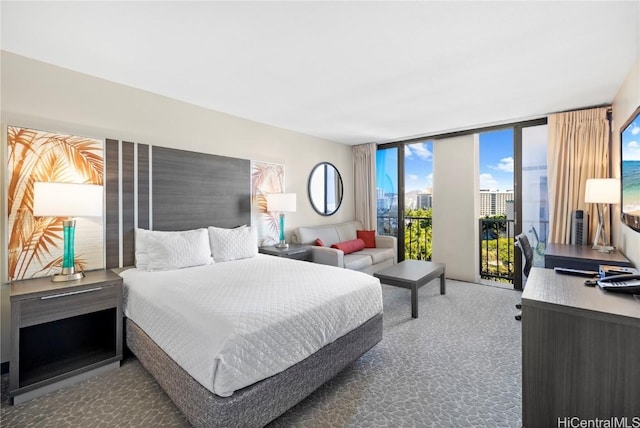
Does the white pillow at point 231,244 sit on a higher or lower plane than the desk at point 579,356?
higher

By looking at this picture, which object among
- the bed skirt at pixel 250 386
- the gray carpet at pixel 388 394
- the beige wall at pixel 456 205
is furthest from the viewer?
the beige wall at pixel 456 205

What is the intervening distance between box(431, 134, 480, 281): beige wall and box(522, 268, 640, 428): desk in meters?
3.11

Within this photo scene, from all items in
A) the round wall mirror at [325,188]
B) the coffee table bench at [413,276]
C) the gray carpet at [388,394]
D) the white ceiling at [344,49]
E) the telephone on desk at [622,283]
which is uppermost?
the white ceiling at [344,49]

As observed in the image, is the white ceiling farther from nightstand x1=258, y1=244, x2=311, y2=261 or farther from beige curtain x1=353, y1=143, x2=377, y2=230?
beige curtain x1=353, y1=143, x2=377, y2=230

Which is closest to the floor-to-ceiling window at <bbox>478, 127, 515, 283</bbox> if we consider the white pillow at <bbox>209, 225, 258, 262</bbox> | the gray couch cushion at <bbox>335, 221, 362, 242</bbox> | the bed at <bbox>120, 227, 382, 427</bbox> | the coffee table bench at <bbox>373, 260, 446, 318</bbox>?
the coffee table bench at <bbox>373, 260, 446, 318</bbox>

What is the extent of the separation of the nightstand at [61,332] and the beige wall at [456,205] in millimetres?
4475

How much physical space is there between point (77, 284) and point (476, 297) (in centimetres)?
426

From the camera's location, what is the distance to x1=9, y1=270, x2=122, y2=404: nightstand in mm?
1843

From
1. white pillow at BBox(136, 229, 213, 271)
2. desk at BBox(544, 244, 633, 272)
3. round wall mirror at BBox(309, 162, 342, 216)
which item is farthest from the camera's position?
round wall mirror at BBox(309, 162, 342, 216)

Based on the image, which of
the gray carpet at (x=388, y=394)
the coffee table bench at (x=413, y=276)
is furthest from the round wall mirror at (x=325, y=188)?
the gray carpet at (x=388, y=394)

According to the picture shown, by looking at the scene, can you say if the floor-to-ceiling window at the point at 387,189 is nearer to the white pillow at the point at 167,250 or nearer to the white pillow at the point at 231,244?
the white pillow at the point at 231,244

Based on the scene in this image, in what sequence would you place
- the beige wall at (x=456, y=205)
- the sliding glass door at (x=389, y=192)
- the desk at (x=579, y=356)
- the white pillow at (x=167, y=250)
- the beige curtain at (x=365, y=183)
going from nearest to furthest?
the desk at (x=579, y=356) → the white pillow at (x=167, y=250) → the beige wall at (x=456, y=205) → the sliding glass door at (x=389, y=192) → the beige curtain at (x=365, y=183)

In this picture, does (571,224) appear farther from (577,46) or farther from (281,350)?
(281,350)

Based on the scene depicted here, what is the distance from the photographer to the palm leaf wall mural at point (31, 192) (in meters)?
2.20
